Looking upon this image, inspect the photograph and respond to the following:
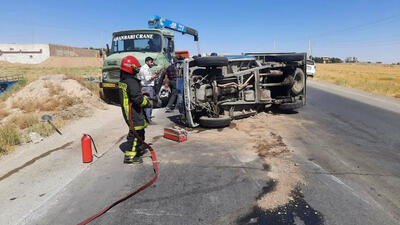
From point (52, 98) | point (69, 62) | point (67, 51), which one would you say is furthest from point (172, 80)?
point (67, 51)

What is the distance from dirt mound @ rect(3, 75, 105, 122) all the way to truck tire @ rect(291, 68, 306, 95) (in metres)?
7.20

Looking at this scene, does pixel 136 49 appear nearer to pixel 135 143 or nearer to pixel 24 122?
pixel 24 122

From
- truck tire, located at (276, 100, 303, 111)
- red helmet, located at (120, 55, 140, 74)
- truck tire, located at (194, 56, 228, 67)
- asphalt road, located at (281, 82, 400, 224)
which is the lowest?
asphalt road, located at (281, 82, 400, 224)

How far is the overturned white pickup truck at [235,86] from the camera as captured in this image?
274 inches

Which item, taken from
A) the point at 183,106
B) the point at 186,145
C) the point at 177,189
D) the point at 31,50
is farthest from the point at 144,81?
the point at 31,50

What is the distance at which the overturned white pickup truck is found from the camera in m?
6.96

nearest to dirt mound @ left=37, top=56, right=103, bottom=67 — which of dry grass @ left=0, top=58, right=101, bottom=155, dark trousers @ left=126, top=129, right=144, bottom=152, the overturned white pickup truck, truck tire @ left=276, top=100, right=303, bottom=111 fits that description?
dry grass @ left=0, top=58, right=101, bottom=155

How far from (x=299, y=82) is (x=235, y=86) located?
2.62 metres

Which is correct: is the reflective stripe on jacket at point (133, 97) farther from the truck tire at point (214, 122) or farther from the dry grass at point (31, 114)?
the dry grass at point (31, 114)

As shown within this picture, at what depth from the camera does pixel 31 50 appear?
76.2m

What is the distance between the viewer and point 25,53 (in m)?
76.1

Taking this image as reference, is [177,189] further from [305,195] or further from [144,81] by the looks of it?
[144,81]

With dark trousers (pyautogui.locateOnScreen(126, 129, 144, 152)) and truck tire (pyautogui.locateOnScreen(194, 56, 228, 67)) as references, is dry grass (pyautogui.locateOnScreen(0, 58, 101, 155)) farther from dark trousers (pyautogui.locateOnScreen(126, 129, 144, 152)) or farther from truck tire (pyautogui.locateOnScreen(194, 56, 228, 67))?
truck tire (pyautogui.locateOnScreen(194, 56, 228, 67))

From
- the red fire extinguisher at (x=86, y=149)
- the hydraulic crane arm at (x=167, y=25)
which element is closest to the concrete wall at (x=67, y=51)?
the hydraulic crane arm at (x=167, y=25)
